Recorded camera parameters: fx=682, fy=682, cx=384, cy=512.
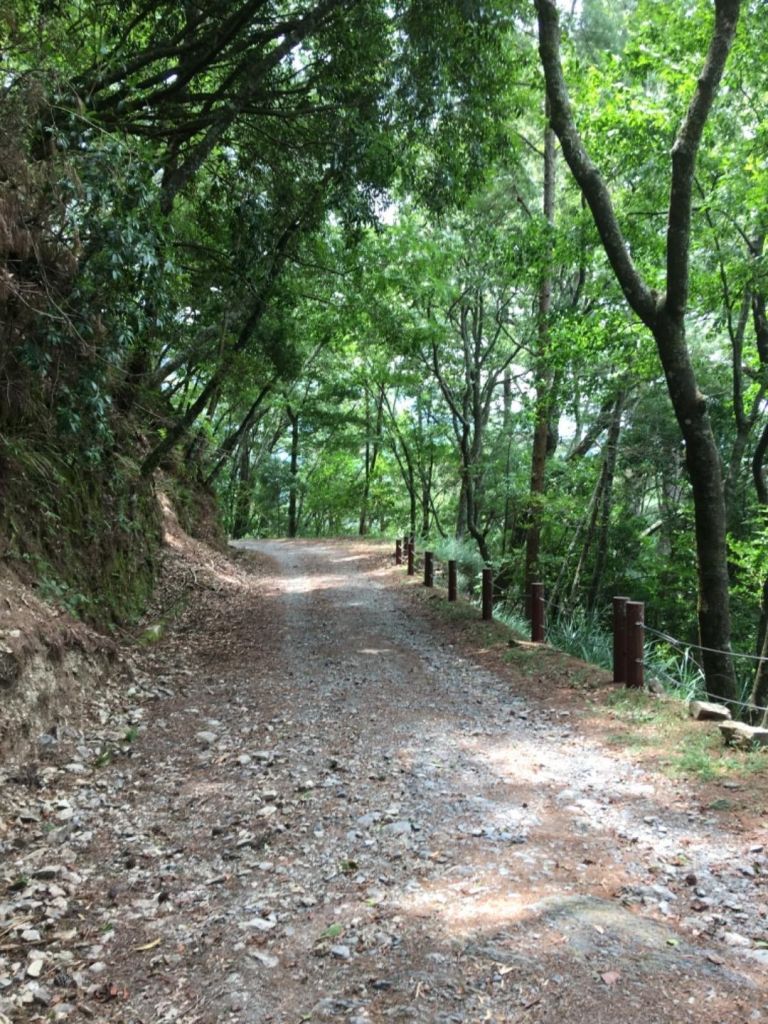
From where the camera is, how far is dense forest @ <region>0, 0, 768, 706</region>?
5.93m

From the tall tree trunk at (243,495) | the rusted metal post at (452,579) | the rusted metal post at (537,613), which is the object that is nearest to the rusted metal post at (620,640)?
the rusted metal post at (537,613)

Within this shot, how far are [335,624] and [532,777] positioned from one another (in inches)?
267

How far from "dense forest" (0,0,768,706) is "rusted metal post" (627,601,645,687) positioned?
0.95 metres

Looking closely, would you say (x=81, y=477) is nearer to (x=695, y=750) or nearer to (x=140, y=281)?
(x=140, y=281)

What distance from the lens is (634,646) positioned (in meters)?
7.15

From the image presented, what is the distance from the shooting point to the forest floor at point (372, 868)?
9.30 ft

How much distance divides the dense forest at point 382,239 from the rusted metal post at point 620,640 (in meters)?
1.02

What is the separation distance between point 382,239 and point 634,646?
9823 millimetres

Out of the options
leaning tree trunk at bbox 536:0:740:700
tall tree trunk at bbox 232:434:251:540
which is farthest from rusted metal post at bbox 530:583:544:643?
tall tree trunk at bbox 232:434:251:540

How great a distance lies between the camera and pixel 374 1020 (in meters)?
2.66

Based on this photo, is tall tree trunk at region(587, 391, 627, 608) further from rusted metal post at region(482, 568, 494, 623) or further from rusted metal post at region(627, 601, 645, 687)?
rusted metal post at region(627, 601, 645, 687)

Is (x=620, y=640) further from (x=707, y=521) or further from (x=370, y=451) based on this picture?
(x=370, y=451)

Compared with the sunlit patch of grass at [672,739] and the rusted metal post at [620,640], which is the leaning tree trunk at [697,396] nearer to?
the rusted metal post at [620,640]

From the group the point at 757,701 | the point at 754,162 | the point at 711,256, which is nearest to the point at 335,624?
the point at 757,701
